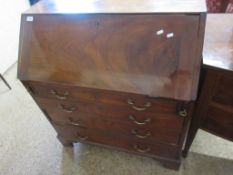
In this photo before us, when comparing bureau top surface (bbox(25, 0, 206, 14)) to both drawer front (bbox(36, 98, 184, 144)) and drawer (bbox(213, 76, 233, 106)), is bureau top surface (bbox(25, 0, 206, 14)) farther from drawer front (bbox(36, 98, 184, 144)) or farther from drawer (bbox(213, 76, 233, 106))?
drawer front (bbox(36, 98, 184, 144))

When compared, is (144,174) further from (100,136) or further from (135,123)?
(135,123)

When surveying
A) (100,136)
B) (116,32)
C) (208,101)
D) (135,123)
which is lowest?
(100,136)

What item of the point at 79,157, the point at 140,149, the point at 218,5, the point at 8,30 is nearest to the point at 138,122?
the point at 140,149

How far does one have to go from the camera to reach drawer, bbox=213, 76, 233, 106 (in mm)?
785

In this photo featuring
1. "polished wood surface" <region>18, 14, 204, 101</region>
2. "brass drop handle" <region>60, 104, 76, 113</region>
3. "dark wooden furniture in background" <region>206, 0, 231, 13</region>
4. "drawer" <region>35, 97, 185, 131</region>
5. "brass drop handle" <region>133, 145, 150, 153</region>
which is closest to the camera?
"polished wood surface" <region>18, 14, 204, 101</region>

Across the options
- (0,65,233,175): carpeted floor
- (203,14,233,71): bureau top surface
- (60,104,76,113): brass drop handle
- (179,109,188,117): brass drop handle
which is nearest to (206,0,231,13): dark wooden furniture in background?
(203,14,233,71): bureau top surface

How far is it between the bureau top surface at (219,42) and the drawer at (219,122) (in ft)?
0.92

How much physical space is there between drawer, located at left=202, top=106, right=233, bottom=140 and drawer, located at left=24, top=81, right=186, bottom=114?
0.29m

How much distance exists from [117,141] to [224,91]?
27.6 inches

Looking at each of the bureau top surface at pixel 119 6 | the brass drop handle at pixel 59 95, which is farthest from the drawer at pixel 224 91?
the brass drop handle at pixel 59 95

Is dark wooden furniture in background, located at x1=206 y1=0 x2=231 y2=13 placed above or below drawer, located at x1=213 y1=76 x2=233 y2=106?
above

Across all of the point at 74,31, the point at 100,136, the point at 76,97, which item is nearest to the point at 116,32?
the point at 74,31

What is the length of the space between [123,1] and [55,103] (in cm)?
65

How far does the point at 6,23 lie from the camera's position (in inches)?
88.0
